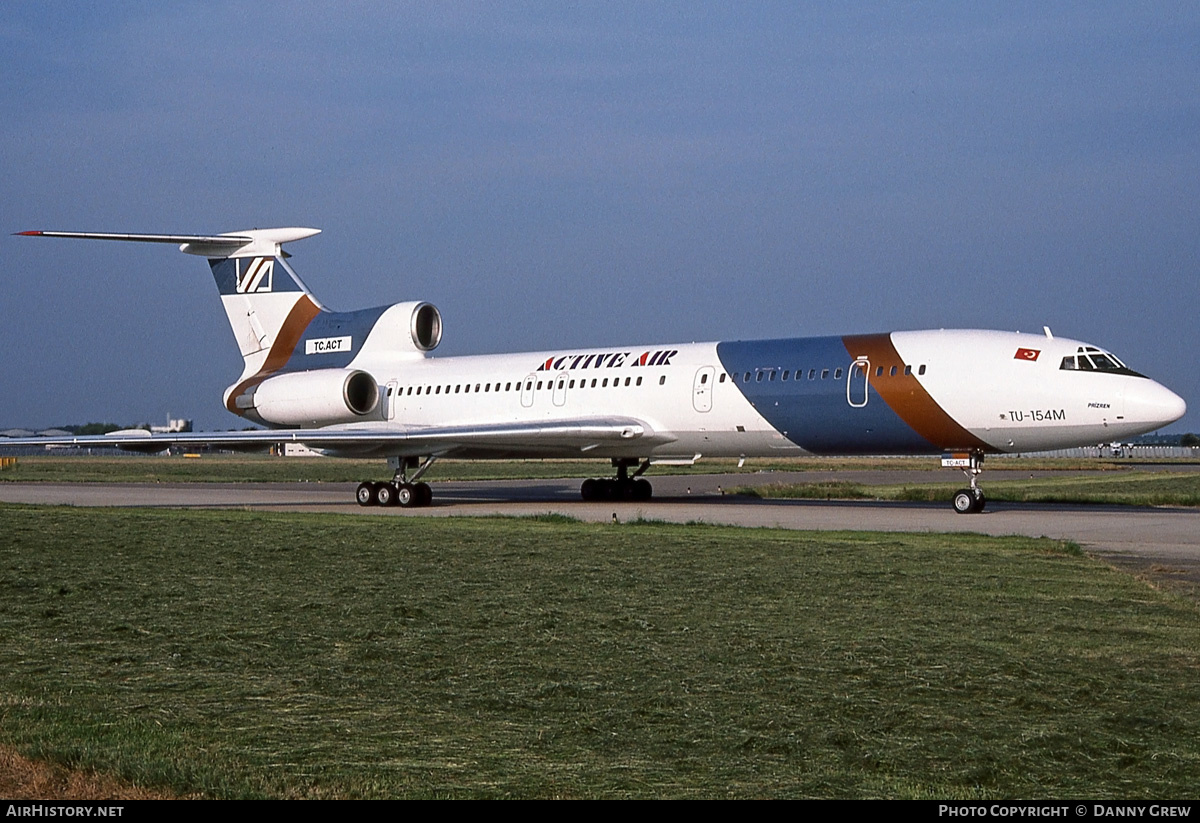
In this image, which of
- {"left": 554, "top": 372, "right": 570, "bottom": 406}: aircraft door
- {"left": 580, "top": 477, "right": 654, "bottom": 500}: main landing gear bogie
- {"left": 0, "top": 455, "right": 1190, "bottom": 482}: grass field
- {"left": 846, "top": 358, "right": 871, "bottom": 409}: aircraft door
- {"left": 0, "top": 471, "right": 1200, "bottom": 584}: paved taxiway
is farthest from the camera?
{"left": 0, "top": 455, "right": 1190, "bottom": 482}: grass field

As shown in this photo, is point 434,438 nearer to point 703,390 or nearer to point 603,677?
point 703,390

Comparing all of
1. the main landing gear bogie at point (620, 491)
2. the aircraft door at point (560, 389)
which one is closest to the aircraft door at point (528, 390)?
the aircraft door at point (560, 389)

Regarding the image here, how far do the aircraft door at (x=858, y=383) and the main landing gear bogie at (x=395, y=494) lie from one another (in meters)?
9.46

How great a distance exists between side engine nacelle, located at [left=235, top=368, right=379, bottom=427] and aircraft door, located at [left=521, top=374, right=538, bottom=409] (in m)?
4.27

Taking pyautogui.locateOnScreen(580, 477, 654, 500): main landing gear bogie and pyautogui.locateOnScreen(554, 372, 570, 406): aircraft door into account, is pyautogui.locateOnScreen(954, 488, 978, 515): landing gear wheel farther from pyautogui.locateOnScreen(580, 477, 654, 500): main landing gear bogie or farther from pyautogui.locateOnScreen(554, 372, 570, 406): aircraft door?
pyautogui.locateOnScreen(554, 372, 570, 406): aircraft door

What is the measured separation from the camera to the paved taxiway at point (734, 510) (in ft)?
55.6

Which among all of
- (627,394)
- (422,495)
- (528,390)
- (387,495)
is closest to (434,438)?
(422,495)

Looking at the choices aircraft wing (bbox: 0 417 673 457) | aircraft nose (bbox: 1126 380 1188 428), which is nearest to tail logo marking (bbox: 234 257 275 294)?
aircraft wing (bbox: 0 417 673 457)

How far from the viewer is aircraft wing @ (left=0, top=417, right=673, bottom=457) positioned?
1051 inches

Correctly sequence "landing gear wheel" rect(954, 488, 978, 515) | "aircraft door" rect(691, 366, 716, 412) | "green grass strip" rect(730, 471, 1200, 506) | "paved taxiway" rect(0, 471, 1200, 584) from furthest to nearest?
"green grass strip" rect(730, 471, 1200, 506) < "aircraft door" rect(691, 366, 716, 412) < "landing gear wheel" rect(954, 488, 978, 515) < "paved taxiway" rect(0, 471, 1200, 584)

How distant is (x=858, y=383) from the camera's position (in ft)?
78.2

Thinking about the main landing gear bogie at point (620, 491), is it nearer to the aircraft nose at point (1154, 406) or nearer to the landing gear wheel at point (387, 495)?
the landing gear wheel at point (387, 495)
